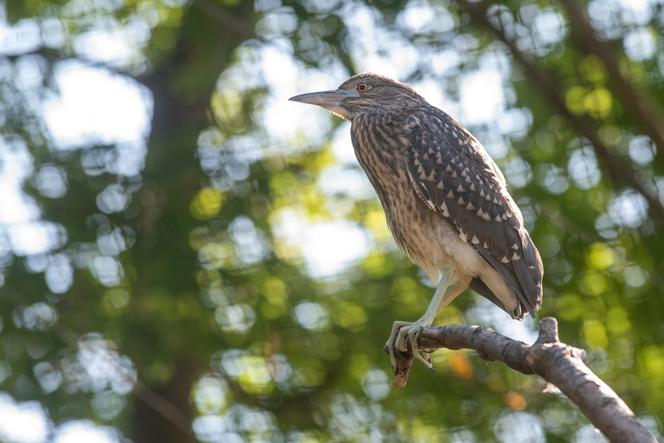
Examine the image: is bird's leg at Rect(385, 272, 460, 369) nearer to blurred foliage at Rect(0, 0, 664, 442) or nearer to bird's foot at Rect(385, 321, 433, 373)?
bird's foot at Rect(385, 321, 433, 373)

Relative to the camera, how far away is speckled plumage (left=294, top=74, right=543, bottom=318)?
4.39 metres

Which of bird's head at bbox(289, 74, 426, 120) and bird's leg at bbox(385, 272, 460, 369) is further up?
bird's head at bbox(289, 74, 426, 120)

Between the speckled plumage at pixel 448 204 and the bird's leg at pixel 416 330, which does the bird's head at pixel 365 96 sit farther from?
the bird's leg at pixel 416 330

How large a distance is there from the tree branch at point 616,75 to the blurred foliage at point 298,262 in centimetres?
58

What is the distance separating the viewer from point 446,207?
14.8 ft

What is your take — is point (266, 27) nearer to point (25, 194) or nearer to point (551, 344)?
point (25, 194)

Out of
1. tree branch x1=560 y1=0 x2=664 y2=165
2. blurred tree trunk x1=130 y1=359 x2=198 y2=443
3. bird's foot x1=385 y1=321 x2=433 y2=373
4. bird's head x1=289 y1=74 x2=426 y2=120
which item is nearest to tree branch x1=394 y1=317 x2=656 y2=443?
bird's foot x1=385 y1=321 x2=433 y2=373

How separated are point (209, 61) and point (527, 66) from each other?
1834 mm

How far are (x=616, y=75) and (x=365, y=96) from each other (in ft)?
4.74

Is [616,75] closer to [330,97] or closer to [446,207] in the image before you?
[330,97]

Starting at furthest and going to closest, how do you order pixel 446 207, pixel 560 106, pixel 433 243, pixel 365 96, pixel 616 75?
1. pixel 560 106
2. pixel 616 75
3. pixel 365 96
4. pixel 446 207
5. pixel 433 243

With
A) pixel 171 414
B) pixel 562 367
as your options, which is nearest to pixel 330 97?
pixel 562 367

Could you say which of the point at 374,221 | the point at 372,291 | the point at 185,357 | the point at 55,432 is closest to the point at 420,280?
the point at 372,291

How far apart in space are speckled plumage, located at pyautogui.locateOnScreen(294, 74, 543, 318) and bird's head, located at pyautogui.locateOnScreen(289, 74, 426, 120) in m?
0.11
